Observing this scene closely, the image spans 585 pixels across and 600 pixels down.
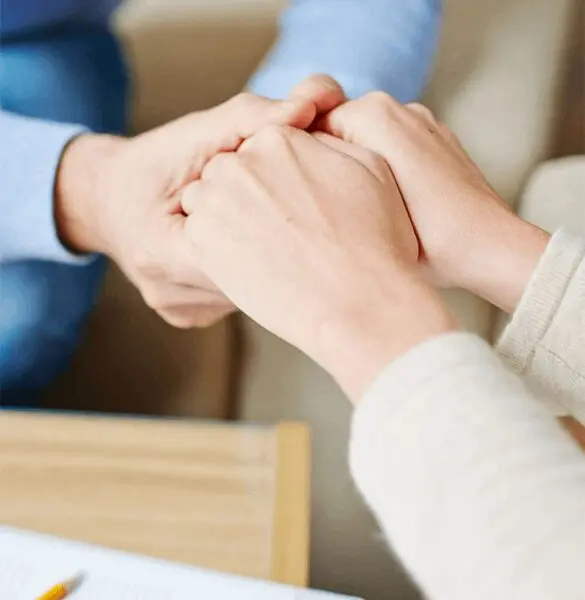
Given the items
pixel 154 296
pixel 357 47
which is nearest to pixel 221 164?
pixel 154 296

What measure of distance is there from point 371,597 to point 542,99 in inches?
19.3

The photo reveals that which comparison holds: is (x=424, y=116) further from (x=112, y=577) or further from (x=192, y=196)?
(x=112, y=577)

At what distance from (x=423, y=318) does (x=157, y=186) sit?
252mm

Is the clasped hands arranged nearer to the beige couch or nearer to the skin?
the skin

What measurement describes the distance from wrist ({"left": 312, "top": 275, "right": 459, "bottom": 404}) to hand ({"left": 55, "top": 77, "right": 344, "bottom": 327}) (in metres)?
0.16

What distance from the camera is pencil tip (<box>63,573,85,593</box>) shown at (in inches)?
16.9

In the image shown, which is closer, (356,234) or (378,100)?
(356,234)

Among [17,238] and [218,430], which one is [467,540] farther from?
[17,238]

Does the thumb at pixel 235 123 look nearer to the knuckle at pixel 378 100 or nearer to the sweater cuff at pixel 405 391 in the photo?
the knuckle at pixel 378 100

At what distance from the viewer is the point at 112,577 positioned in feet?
1.44

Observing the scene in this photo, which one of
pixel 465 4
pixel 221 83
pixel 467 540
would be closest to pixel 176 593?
pixel 467 540

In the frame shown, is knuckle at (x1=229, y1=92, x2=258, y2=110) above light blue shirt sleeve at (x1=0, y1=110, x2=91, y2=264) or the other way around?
above

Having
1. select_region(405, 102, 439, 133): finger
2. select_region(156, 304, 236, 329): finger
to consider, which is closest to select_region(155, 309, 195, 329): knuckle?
select_region(156, 304, 236, 329): finger

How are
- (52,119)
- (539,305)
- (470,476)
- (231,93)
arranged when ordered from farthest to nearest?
(231,93)
(52,119)
(539,305)
(470,476)
